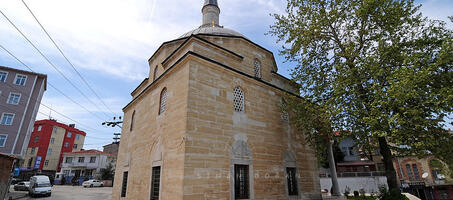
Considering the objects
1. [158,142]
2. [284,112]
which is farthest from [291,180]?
[158,142]

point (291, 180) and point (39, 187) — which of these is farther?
point (39, 187)

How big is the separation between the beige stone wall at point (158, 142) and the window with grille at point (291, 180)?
17.6 ft

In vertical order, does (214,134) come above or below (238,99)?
below

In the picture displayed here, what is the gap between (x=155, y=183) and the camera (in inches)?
330

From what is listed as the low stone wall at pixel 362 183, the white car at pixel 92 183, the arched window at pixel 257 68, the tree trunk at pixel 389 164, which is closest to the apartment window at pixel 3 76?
the white car at pixel 92 183

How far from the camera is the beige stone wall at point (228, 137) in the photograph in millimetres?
6934

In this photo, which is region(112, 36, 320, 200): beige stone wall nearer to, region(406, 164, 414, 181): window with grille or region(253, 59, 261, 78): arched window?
region(253, 59, 261, 78): arched window

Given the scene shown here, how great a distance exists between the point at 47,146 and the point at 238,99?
38.8 m

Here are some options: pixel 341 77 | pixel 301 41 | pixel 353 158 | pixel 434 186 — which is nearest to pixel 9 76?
pixel 301 41

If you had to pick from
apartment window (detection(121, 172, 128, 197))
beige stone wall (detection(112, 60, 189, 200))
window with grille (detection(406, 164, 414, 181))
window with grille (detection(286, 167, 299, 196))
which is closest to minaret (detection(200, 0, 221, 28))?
beige stone wall (detection(112, 60, 189, 200))

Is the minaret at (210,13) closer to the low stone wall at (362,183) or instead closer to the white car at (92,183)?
the low stone wall at (362,183)

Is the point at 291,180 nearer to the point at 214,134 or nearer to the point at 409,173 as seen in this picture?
the point at 214,134

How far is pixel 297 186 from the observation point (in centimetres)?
1001

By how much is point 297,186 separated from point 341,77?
17.7 ft
